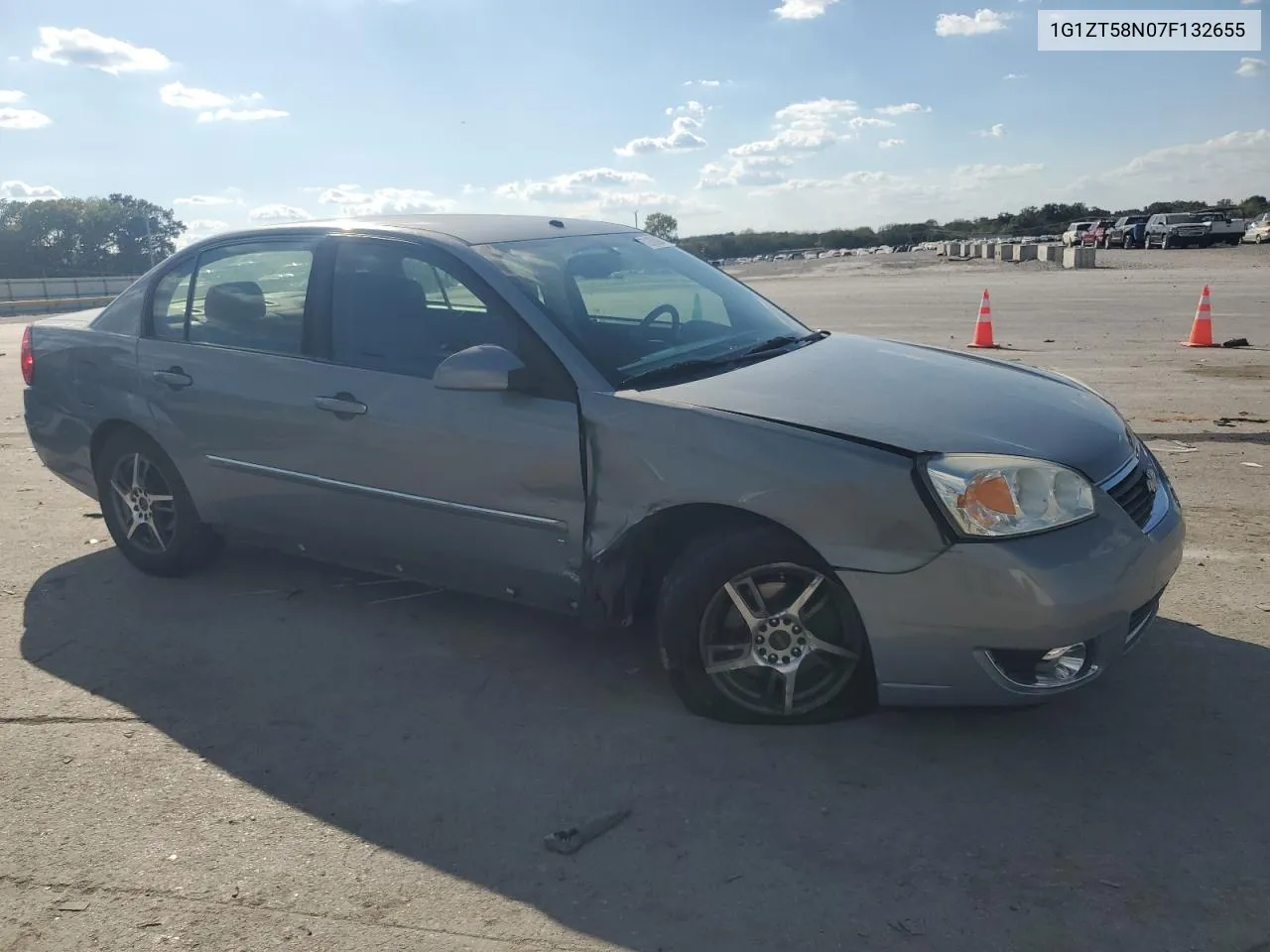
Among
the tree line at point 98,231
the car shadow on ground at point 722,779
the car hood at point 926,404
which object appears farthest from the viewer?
the tree line at point 98,231

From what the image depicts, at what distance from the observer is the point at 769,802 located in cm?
327

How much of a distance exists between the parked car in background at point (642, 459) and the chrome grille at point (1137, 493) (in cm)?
1

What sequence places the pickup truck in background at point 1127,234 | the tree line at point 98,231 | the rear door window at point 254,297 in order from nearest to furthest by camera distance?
the rear door window at point 254,297
the pickup truck in background at point 1127,234
the tree line at point 98,231

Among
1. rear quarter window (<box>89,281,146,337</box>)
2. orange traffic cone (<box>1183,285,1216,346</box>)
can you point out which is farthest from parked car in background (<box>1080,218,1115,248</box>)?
rear quarter window (<box>89,281,146,337</box>)

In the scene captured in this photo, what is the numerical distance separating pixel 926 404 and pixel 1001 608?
82 centimetres

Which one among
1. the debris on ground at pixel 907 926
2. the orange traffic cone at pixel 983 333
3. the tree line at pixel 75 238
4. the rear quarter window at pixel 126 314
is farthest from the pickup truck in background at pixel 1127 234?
the tree line at pixel 75 238

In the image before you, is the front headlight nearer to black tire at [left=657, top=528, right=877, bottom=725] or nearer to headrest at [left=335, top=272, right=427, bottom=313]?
black tire at [left=657, top=528, right=877, bottom=725]

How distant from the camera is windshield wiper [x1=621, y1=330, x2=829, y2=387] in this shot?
3.99 meters

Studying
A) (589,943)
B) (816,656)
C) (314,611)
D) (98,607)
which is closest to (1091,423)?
(816,656)

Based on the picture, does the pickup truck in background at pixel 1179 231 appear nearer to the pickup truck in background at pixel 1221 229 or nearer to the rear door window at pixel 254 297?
the pickup truck in background at pixel 1221 229

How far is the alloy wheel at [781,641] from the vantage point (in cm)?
354

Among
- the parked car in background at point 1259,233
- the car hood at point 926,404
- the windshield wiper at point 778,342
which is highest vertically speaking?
the parked car in background at point 1259,233

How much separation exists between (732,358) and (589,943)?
2322 mm

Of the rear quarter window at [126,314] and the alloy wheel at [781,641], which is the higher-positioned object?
the rear quarter window at [126,314]
